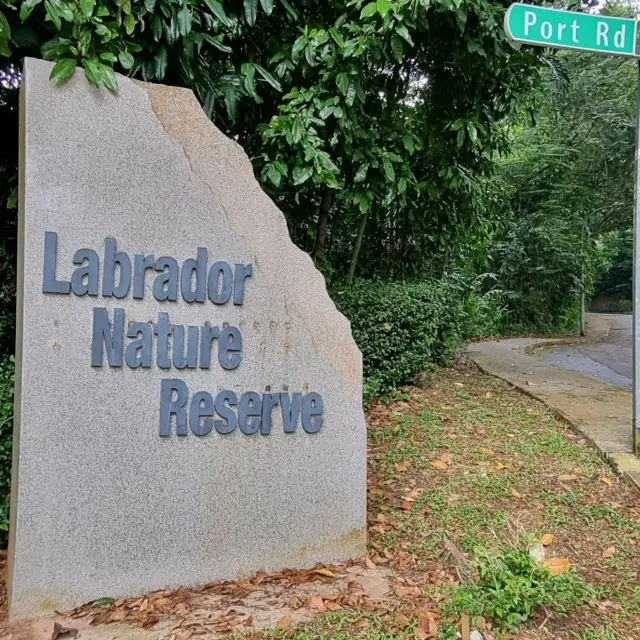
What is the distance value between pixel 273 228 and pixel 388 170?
5.88 ft

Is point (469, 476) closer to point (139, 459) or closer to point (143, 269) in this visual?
point (139, 459)

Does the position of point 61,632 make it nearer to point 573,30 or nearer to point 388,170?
point 388,170

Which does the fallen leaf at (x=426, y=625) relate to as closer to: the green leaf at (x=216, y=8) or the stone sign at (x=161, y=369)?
the stone sign at (x=161, y=369)

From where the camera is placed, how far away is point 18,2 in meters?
3.22

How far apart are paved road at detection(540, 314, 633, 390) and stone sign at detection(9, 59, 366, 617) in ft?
17.0

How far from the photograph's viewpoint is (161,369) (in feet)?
9.91

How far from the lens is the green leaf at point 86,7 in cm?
273

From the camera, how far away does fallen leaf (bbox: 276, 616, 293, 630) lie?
2658 millimetres

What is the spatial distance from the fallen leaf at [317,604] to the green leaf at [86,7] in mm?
3040

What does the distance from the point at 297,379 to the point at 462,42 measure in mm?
3554

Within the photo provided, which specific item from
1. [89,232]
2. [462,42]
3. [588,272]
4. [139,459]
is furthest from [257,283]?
[588,272]

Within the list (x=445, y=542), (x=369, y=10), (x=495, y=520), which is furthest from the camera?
(x=369, y=10)

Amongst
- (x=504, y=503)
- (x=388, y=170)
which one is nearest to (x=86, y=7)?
Answer: (x=388, y=170)

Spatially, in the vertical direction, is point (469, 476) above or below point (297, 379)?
below
